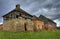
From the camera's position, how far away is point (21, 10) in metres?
61.4

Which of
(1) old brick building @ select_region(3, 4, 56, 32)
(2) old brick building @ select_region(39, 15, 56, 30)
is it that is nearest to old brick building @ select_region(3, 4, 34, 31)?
(1) old brick building @ select_region(3, 4, 56, 32)

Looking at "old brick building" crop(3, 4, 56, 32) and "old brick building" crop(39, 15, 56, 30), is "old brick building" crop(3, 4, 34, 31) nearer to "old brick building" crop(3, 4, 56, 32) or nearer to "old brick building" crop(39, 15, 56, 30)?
"old brick building" crop(3, 4, 56, 32)

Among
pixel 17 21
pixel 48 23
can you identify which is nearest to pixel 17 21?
pixel 17 21

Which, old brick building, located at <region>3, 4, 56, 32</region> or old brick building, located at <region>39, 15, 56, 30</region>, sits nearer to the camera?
old brick building, located at <region>3, 4, 56, 32</region>

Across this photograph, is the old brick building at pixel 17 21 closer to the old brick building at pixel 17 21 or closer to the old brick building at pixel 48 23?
the old brick building at pixel 17 21

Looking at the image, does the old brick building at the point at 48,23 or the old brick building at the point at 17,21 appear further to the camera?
the old brick building at the point at 48,23

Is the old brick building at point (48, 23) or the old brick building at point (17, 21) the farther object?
the old brick building at point (48, 23)

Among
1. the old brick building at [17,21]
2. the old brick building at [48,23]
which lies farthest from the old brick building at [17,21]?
the old brick building at [48,23]

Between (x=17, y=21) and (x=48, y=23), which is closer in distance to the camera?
(x=17, y=21)

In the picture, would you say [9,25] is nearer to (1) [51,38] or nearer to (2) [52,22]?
(1) [51,38]

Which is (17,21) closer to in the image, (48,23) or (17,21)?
(17,21)

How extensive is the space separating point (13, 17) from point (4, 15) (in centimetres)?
353

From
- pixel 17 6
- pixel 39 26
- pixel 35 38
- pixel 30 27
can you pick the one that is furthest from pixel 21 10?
pixel 35 38

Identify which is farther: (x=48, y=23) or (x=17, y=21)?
(x=48, y=23)
